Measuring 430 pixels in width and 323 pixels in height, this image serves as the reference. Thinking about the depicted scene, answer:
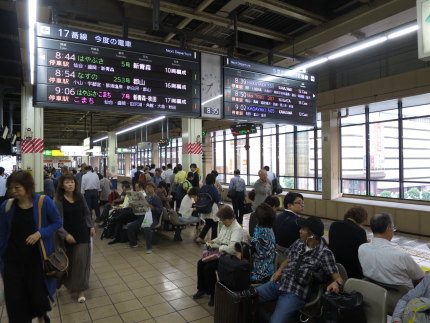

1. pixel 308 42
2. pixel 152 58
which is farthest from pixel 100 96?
pixel 308 42

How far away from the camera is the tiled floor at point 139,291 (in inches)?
137

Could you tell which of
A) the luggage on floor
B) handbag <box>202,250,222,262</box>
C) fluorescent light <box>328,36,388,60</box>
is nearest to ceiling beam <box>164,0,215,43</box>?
fluorescent light <box>328,36,388,60</box>

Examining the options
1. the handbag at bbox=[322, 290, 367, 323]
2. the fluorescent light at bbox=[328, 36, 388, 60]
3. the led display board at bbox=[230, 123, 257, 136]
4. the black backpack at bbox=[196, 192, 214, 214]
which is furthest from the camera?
the led display board at bbox=[230, 123, 257, 136]

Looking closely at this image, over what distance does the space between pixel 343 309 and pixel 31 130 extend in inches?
342

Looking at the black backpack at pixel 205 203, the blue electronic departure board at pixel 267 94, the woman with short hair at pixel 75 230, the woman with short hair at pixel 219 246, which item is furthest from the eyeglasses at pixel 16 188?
the black backpack at pixel 205 203

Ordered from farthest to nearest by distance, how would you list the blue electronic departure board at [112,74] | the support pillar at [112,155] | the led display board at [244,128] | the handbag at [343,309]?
1. the support pillar at [112,155]
2. the led display board at [244,128]
3. the blue electronic departure board at [112,74]
4. the handbag at [343,309]

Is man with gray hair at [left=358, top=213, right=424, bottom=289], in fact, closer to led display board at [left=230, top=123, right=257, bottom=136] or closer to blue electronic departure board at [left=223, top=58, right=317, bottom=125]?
blue electronic departure board at [left=223, top=58, right=317, bottom=125]

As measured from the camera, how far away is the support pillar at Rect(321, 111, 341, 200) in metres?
9.77

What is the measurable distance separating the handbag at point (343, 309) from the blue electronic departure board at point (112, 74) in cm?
319

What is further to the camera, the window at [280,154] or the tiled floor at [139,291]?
the window at [280,154]

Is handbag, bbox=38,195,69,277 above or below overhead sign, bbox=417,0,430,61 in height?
below

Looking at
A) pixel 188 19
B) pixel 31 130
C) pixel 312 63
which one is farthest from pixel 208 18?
pixel 31 130

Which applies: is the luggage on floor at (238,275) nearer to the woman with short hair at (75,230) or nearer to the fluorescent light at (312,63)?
the woman with short hair at (75,230)

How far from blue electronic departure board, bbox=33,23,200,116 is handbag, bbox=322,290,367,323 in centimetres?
319
